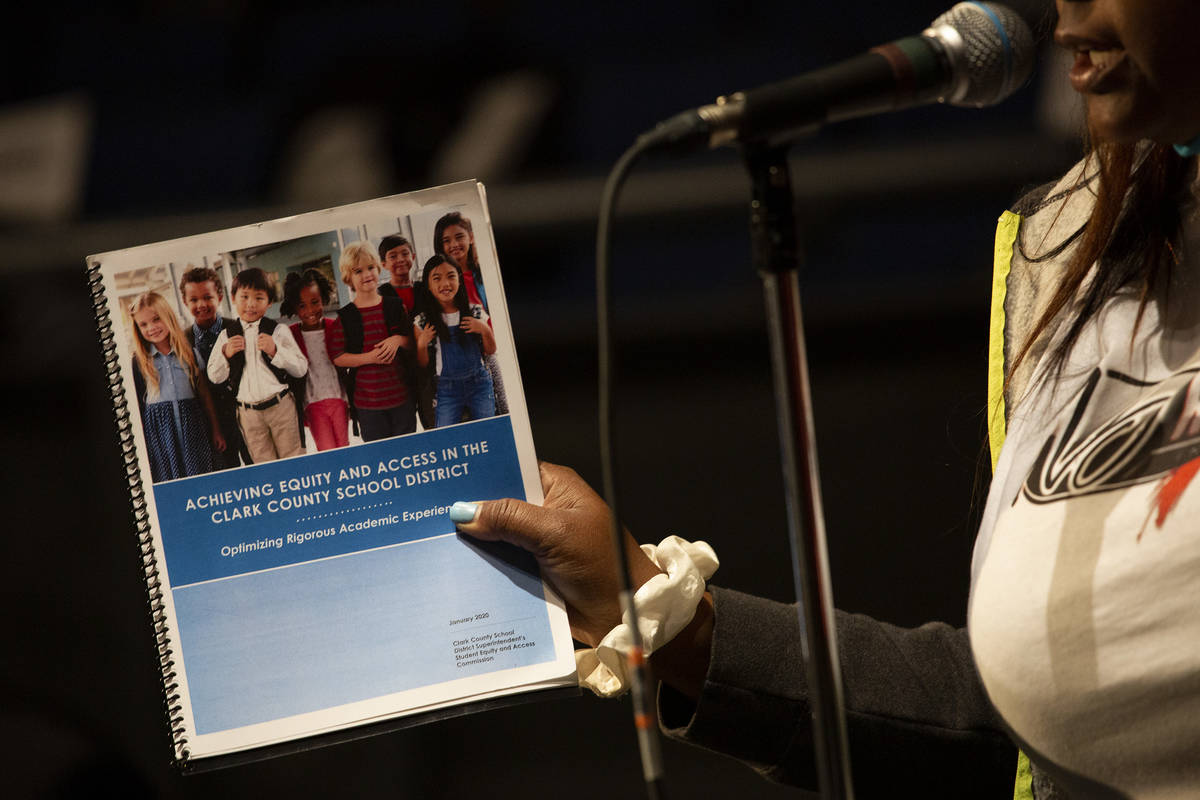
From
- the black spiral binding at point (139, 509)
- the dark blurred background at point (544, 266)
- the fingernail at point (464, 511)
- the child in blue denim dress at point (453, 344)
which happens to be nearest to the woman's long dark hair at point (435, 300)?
the child in blue denim dress at point (453, 344)

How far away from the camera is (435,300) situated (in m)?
0.85

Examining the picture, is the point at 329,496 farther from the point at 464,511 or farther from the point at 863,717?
the point at 863,717

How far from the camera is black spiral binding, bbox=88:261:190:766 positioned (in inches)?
33.2

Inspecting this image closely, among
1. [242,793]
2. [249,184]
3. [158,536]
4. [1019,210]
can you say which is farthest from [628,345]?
[158,536]

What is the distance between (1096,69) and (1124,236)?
190mm

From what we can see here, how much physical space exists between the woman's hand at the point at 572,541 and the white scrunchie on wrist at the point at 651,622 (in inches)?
0.7

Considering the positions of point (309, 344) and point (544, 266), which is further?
point (544, 266)

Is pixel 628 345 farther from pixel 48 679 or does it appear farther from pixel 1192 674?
pixel 1192 674

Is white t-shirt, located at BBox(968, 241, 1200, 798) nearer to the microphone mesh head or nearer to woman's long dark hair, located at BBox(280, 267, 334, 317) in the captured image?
the microphone mesh head

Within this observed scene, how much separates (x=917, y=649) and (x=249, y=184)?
1698 millimetres

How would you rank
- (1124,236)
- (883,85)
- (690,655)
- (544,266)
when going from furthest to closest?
(544,266) → (690,655) → (1124,236) → (883,85)

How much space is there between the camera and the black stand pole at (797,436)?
1.91 feet

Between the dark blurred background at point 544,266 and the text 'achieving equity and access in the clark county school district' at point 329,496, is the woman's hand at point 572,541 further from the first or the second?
the dark blurred background at point 544,266

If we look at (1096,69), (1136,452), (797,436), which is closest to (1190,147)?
(1096,69)
